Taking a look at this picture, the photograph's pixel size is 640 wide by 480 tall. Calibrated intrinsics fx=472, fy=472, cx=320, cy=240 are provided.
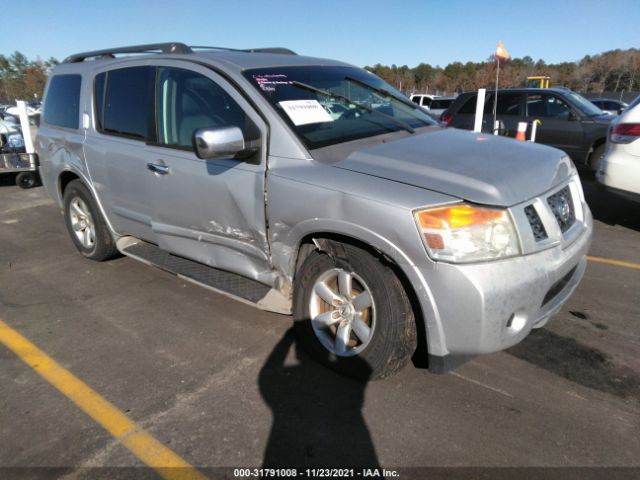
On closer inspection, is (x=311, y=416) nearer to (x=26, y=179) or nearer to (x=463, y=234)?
(x=463, y=234)

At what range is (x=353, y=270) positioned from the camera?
8.48 feet

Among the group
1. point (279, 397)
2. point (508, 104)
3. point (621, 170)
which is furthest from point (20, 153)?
point (508, 104)

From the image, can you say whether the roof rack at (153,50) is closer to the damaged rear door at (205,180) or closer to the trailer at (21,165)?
the damaged rear door at (205,180)

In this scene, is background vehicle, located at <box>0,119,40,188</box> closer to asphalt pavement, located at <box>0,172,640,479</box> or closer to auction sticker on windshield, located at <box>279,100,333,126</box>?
asphalt pavement, located at <box>0,172,640,479</box>

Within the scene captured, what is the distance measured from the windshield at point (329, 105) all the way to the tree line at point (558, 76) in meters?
61.4

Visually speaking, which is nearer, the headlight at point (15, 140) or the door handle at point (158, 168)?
the door handle at point (158, 168)

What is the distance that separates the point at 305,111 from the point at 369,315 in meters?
1.34

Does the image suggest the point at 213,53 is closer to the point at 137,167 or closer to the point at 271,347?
the point at 137,167

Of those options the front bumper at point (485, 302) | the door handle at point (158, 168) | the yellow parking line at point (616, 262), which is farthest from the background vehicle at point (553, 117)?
the door handle at point (158, 168)

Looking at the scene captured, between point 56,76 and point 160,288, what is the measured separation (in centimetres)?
248

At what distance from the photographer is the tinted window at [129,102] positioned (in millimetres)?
3660

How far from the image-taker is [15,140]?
9.48 m

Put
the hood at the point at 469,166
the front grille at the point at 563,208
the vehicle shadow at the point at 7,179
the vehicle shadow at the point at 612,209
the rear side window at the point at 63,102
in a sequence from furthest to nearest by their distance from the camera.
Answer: the vehicle shadow at the point at 7,179
the vehicle shadow at the point at 612,209
the rear side window at the point at 63,102
the front grille at the point at 563,208
the hood at the point at 469,166

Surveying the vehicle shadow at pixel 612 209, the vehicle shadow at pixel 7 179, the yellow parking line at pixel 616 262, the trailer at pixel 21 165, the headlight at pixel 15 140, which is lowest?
the vehicle shadow at pixel 7 179
